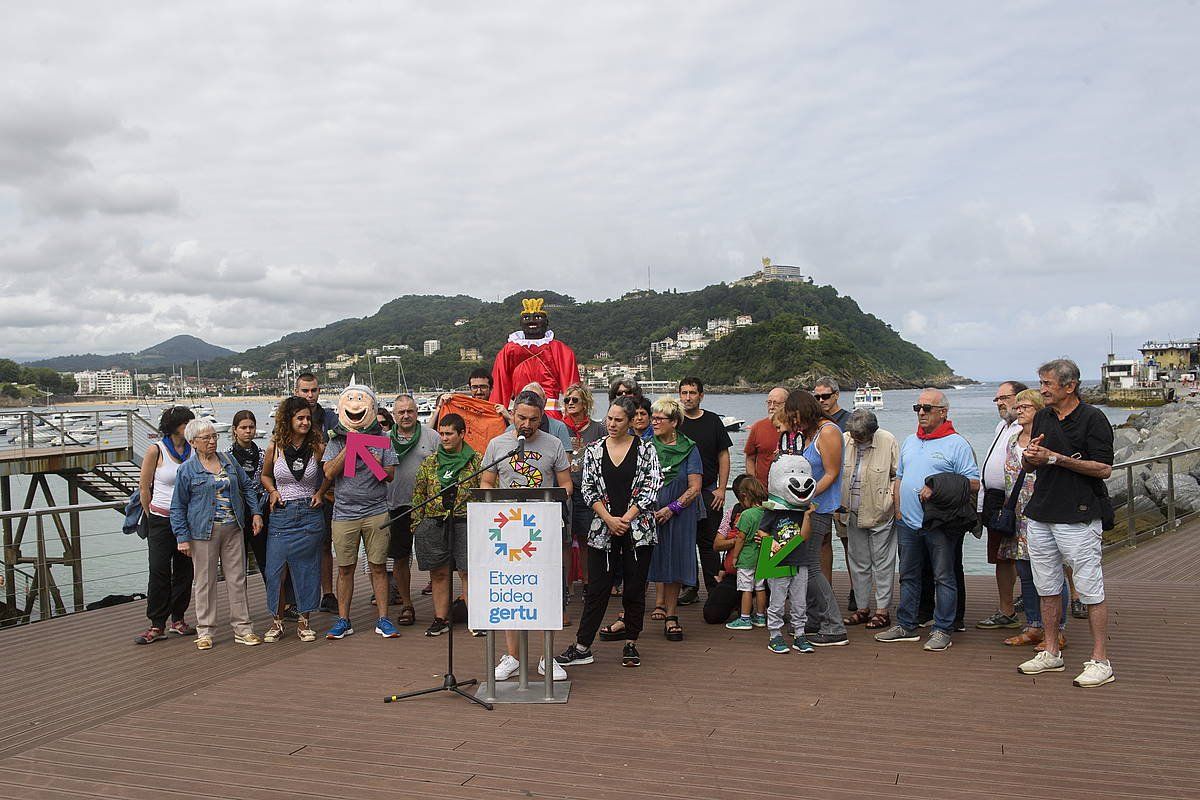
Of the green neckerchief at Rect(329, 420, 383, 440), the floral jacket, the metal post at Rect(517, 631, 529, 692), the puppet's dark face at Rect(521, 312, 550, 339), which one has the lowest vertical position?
the metal post at Rect(517, 631, 529, 692)

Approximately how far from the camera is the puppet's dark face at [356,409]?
18.8 feet

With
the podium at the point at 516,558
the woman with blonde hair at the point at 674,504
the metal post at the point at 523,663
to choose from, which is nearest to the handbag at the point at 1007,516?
the woman with blonde hair at the point at 674,504

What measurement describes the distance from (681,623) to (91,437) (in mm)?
16779

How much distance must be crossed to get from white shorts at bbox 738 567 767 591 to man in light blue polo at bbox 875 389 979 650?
0.84 m

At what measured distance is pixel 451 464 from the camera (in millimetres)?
5559

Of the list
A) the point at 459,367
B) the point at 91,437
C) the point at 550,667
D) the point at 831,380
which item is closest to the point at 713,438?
the point at 831,380

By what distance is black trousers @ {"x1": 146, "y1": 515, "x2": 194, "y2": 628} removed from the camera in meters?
5.99

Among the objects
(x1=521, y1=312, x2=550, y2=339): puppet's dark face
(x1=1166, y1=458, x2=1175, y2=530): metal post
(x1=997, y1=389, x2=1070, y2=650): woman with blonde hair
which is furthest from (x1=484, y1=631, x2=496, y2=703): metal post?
(x1=1166, y1=458, x2=1175, y2=530): metal post

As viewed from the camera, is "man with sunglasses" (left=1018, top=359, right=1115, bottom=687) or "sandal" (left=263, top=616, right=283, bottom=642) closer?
"man with sunglasses" (left=1018, top=359, right=1115, bottom=687)

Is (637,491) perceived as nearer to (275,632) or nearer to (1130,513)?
(275,632)

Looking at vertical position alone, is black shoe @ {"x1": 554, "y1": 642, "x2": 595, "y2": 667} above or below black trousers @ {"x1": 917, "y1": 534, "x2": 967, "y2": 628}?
below

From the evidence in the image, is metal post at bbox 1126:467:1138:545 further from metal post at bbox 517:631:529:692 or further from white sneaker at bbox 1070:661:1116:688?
metal post at bbox 517:631:529:692

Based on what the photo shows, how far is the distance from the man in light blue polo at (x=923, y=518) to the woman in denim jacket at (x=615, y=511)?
170 cm

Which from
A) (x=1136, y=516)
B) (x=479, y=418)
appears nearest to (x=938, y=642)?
(x=479, y=418)
